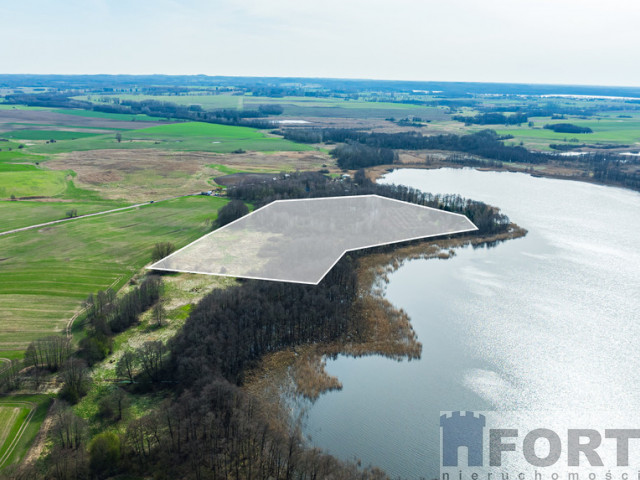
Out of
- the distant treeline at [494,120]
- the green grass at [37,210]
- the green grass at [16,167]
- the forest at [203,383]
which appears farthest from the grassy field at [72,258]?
the distant treeline at [494,120]

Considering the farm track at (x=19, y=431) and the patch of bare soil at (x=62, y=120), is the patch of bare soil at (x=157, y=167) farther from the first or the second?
the farm track at (x=19, y=431)

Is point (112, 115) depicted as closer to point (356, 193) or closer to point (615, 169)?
point (356, 193)

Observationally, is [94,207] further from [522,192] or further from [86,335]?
[522,192]

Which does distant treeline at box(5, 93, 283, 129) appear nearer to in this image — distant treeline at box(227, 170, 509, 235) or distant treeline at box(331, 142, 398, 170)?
distant treeline at box(331, 142, 398, 170)

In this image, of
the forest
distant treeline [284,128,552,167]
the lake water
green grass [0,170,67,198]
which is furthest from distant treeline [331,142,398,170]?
the forest

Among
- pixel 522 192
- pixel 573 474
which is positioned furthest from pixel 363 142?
pixel 573 474

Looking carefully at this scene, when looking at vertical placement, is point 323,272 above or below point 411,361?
above
